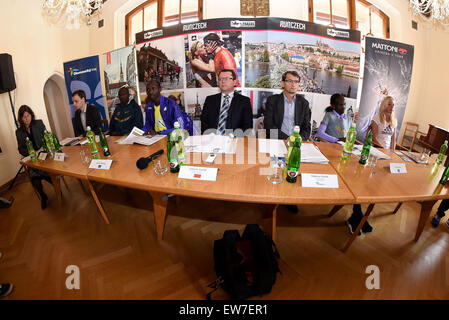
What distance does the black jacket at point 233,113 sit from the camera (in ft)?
8.91

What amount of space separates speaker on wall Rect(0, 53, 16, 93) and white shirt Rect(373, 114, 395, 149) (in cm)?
588

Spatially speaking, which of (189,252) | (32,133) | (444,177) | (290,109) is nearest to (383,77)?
(290,109)

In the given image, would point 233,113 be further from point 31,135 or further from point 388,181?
point 31,135

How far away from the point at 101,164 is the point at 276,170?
1356 millimetres

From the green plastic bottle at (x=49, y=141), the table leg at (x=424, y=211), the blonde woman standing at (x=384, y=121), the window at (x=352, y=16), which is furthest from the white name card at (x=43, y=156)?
the blonde woman standing at (x=384, y=121)

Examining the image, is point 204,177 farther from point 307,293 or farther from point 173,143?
point 307,293

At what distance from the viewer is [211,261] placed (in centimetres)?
157

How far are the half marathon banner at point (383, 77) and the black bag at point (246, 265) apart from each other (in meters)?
3.30

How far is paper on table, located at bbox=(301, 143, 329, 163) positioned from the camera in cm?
145

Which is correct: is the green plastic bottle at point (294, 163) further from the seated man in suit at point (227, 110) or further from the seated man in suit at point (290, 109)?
the seated man in suit at point (290, 109)

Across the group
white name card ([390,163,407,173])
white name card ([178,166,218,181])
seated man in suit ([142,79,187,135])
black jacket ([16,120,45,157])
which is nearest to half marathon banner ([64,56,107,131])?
black jacket ([16,120,45,157])

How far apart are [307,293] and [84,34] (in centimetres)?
523

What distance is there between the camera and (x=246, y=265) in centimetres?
132
